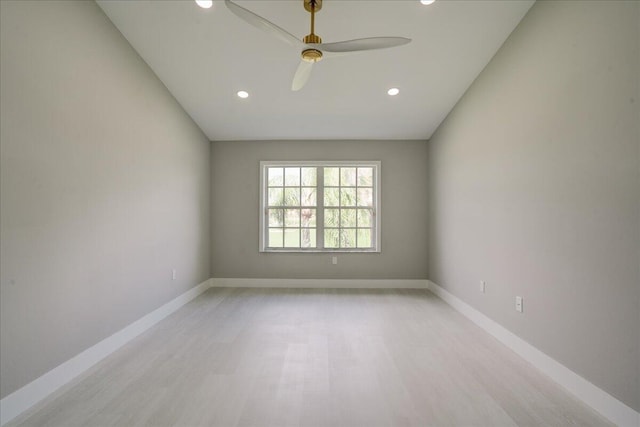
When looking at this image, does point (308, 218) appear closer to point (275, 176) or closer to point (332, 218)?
point (332, 218)

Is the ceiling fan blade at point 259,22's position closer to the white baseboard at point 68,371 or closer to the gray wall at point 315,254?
the white baseboard at point 68,371

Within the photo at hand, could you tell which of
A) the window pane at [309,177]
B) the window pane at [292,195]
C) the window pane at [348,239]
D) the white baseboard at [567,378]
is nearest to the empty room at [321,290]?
the white baseboard at [567,378]

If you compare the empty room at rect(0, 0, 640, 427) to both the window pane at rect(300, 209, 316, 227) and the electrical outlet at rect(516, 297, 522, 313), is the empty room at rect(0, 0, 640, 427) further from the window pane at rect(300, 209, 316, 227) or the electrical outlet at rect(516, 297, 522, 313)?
the window pane at rect(300, 209, 316, 227)

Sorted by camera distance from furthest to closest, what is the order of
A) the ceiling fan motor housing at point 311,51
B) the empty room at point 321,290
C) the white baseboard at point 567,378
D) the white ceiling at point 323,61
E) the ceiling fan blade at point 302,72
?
the white ceiling at point 323,61, the ceiling fan blade at point 302,72, the ceiling fan motor housing at point 311,51, the empty room at point 321,290, the white baseboard at point 567,378

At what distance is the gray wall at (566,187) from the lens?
191 cm

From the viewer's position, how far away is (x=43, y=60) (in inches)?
89.4

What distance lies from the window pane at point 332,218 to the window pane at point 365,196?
399mm

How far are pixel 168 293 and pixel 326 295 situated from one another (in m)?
2.04

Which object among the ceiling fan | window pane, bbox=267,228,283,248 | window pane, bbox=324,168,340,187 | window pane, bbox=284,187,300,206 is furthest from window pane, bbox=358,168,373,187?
the ceiling fan

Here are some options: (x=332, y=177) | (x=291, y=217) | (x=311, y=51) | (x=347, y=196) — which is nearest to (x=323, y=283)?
(x=291, y=217)

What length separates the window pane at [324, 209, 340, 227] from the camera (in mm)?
5496

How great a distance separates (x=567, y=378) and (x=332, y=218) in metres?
3.65

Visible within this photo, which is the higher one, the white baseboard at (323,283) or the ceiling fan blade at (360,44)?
the ceiling fan blade at (360,44)

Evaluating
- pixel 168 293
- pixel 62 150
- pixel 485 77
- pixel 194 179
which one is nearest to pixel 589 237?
pixel 485 77
